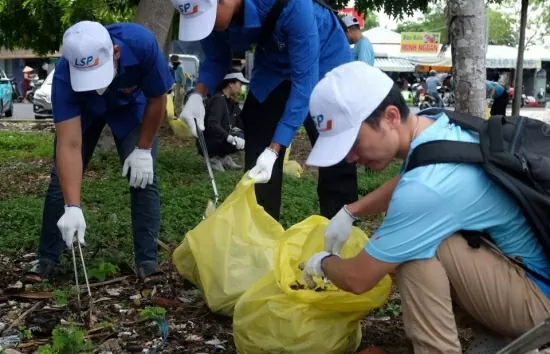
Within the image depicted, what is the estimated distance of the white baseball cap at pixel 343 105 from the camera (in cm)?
215

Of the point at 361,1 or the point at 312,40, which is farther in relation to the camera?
the point at 361,1

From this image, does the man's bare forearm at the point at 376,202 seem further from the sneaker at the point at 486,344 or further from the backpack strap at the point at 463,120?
the sneaker at the point at 486,344

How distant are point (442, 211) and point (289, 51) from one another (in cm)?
137

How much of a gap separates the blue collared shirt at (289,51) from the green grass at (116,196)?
1.13 meters

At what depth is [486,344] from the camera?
250 cm

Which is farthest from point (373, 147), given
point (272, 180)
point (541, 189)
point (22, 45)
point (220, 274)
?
point (22, 45)

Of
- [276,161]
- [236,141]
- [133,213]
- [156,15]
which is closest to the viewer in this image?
[276,161]

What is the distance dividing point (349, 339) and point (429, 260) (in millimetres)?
593

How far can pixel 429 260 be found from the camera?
2188mm

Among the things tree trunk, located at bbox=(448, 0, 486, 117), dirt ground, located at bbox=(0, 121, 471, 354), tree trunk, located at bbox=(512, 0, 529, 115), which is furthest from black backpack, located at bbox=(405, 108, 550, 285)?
tree trunk, located at bbox=(512, 0, 529, 115)

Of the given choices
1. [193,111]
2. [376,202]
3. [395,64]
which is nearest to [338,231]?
[376,202]

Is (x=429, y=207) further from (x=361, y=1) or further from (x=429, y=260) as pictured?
(x=361, y=1)

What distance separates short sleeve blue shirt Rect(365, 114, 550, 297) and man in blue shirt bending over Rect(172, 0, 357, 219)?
3.28 feet

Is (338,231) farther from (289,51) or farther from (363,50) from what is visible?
(363,50)
